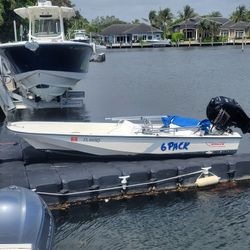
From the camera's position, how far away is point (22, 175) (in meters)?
10.2

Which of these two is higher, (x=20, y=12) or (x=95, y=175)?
(x=20, y=12)

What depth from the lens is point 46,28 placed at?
2197 centimetres

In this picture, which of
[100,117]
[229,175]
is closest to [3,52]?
[100,117]

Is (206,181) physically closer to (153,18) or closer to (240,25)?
(240,25)

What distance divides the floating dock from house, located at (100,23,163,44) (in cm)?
10102

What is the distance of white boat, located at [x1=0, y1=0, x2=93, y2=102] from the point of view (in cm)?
2002

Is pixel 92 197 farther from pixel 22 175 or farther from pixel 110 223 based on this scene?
pixel 22 175

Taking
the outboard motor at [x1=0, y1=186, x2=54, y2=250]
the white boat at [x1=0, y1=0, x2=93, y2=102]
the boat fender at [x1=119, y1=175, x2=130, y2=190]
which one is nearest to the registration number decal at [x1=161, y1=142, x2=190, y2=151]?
the boat fender at [x1=119, y1=175, x2=130, y2=190]

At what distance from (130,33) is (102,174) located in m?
103

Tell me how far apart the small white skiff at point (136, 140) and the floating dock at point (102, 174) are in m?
0.27

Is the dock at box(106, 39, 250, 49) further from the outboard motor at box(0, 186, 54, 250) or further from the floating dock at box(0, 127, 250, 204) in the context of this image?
the outboard motor at box(0, 186, 54, 250)

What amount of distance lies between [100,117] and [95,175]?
1161 centimetres

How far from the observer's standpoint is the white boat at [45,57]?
20.0 meters

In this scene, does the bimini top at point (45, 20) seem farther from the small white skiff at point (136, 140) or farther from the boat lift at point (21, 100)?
the small white skiff at point (136, 140)
